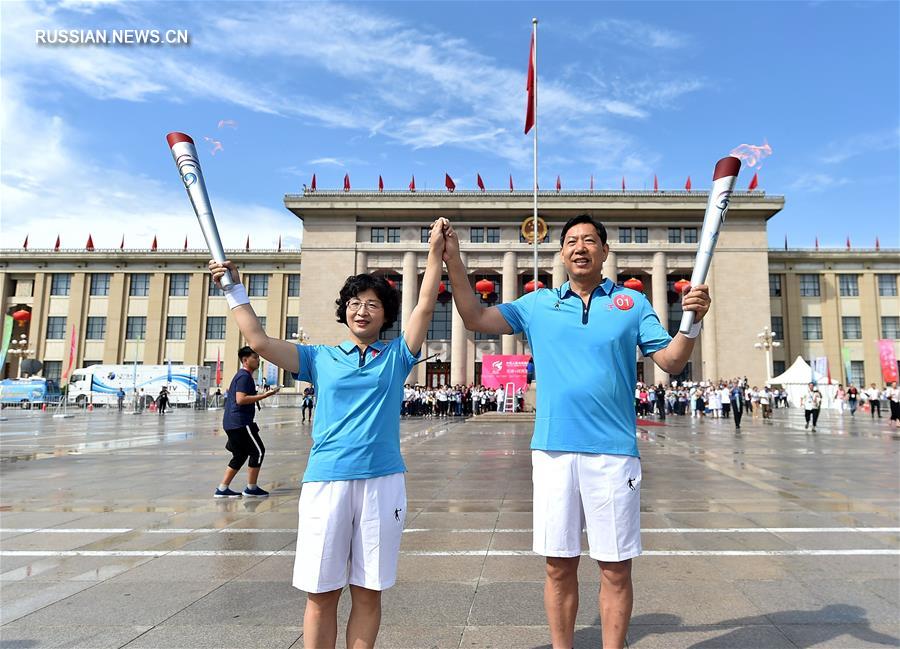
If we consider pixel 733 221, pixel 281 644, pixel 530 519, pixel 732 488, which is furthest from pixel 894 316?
pixel 281 644

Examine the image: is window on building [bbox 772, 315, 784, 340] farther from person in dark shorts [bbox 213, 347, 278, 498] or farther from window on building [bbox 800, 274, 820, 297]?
person in dark shorts [bbox 213, 347, 278, 498]

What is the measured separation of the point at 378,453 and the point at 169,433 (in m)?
20.7

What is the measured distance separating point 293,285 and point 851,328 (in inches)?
2187

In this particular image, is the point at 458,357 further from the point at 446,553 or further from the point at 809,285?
the point at 446,553

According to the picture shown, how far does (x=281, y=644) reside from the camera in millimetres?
3434

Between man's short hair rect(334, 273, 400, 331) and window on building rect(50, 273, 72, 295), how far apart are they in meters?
71.8

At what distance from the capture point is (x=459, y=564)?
503 centimetres

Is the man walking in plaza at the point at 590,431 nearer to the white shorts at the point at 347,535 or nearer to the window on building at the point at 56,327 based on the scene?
the white shorts at the point at 347,535

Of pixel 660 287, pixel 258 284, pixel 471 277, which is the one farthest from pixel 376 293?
pixel 258 284

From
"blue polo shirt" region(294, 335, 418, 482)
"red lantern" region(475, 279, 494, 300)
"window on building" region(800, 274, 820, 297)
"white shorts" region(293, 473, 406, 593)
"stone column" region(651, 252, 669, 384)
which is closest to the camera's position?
"white shorts" region(293, 473, 406, 593)

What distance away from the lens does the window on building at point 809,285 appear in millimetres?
60375

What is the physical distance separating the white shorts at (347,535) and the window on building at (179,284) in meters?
65.9

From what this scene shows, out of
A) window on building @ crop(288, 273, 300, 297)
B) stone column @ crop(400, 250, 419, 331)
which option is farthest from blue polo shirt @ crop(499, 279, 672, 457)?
window on building @ crop(288, 273, 300, 297)

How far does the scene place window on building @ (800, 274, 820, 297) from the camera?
60.4 m
